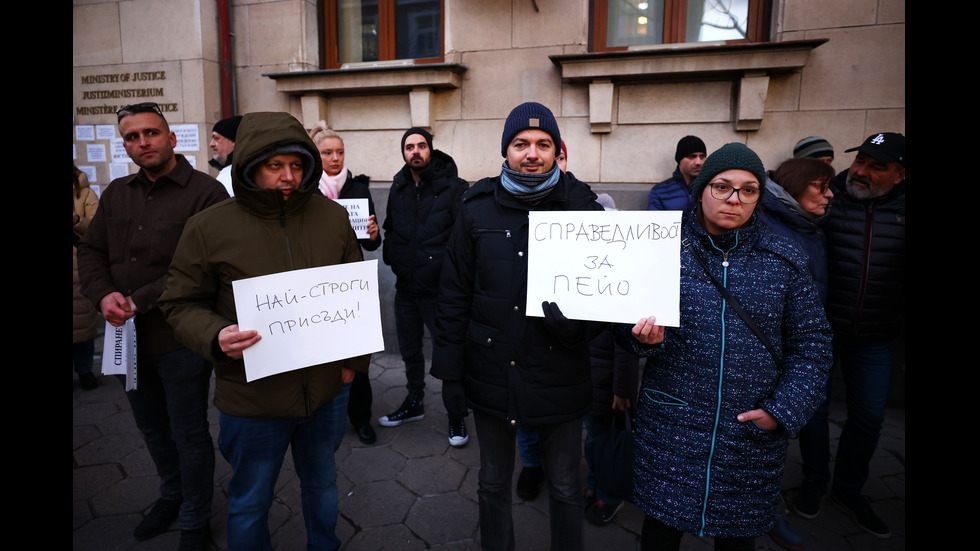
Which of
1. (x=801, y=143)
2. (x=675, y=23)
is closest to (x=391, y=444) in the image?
(x=801, y=143)

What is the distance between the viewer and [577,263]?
1.83 meters

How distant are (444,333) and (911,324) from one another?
1924 mm

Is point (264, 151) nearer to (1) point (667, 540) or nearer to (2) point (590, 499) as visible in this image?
(1) point (667, 540)

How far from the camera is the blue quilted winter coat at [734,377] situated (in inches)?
68.9

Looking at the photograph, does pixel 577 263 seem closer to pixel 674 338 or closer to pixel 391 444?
pixel 674 338

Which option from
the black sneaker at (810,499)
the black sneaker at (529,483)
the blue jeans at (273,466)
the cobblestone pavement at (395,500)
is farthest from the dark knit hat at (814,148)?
the blue jeans at (273,466)

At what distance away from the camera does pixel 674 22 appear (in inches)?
183

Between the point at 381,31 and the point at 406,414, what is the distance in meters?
3.91

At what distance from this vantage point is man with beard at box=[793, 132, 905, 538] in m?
2.65

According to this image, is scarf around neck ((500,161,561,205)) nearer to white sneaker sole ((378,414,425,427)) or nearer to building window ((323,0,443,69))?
white sneaker sole ((378,414,425,427))

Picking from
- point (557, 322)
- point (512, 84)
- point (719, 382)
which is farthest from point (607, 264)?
point (512, 84)

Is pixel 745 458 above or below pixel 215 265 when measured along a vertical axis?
below

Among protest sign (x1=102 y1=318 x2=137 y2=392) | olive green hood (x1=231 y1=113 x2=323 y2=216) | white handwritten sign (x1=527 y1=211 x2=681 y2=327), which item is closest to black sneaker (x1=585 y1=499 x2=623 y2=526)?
white handwritten sign (x1=527 y1=211 x2=681 y2=327)

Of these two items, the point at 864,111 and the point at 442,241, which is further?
the point at 864,111
